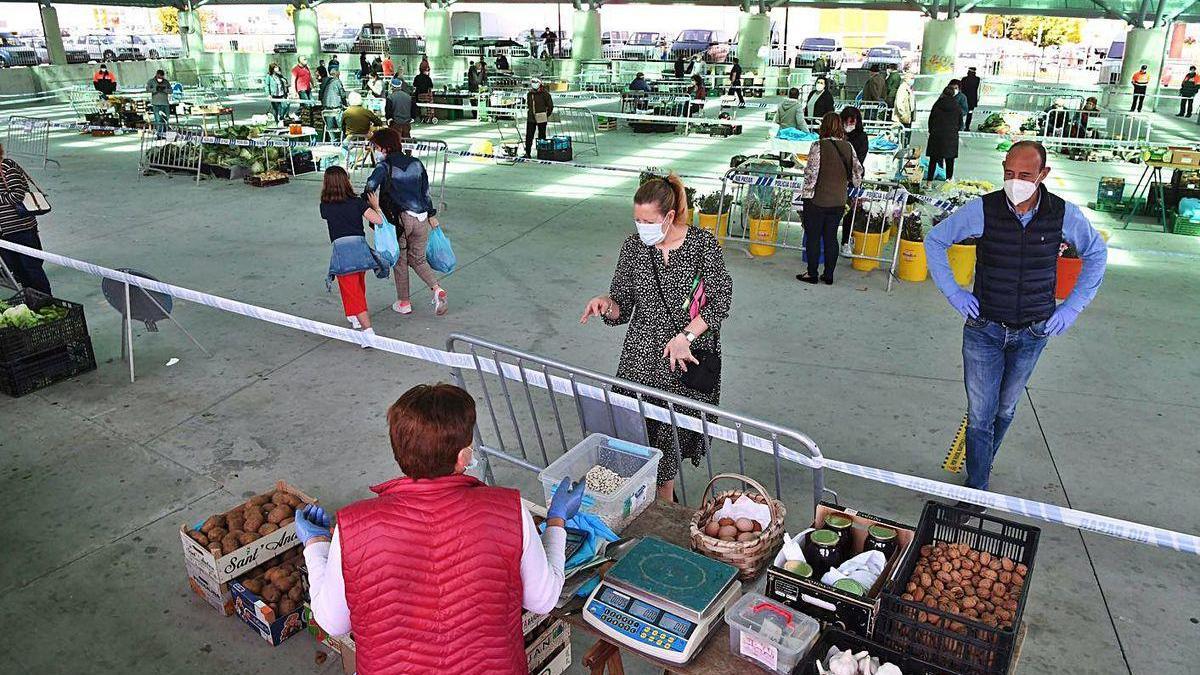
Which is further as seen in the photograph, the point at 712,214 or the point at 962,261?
the point at 712,214

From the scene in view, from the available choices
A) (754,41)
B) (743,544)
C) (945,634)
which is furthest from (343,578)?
(754,41)

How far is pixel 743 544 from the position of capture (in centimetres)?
302

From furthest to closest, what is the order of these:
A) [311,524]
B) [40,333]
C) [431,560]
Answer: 1. [40,333]
2. [311,524]
3. [431,560]

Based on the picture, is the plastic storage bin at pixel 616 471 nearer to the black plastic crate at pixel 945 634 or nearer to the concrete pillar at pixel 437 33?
the black plastic crate at pixel 945 634

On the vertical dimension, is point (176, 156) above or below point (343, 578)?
below

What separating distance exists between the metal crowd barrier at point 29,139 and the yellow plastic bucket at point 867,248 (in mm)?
15670

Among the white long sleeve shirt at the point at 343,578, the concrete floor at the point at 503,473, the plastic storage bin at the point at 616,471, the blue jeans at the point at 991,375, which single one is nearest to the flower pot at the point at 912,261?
the concrete floor at the point at 503,473

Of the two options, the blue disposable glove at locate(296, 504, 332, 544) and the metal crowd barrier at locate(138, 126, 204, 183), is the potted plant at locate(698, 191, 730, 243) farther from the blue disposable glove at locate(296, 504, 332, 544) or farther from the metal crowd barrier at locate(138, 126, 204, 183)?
the metal crowd barrier at locate(138, 126, 204, 183)

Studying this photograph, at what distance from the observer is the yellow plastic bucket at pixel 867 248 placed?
9.66 m

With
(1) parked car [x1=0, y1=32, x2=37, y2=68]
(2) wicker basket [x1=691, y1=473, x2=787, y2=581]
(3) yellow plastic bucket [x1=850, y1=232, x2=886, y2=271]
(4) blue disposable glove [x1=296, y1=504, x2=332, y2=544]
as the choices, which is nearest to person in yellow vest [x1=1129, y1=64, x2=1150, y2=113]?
(3) yellow plastic bucket [x1=850, y1=232, x2=886, y2=271]

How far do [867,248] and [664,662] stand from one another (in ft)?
26.2

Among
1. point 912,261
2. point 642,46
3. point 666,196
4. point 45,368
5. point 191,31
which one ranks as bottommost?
point 45,368

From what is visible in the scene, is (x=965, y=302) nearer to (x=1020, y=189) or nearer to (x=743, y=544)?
(x=1020, y=189)

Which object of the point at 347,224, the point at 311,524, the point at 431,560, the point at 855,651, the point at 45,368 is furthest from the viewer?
the point at 347,224
